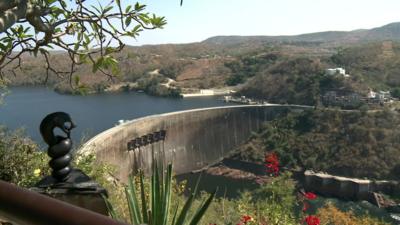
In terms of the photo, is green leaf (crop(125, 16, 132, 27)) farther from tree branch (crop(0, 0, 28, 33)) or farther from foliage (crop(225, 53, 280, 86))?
foliage (crop(225, 53, 280, 86))

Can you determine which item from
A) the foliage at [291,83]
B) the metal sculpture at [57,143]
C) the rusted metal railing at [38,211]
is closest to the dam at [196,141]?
the foliage at [291,83]

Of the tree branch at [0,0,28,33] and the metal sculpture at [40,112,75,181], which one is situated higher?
the tree branch at [0,0,28,33]

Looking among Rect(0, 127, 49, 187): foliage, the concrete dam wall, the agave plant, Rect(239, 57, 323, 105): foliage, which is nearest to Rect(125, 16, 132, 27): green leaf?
the agave plant

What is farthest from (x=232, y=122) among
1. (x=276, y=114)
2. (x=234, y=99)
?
(x=234, y=99)

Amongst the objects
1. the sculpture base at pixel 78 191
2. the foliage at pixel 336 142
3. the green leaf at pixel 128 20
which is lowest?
→ the foliage at pixel 336 142

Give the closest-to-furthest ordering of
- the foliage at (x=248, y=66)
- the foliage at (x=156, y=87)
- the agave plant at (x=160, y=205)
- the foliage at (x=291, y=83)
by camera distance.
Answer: the agave plant at (x=160, y=205)
the foliage at (x=291, y=83)
the foliage at (x=156, y=87)
the foliage at (x=248, y=66)

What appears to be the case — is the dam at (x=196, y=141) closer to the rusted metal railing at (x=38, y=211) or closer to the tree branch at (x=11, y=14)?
the tree branch at (x=11, y=14)
